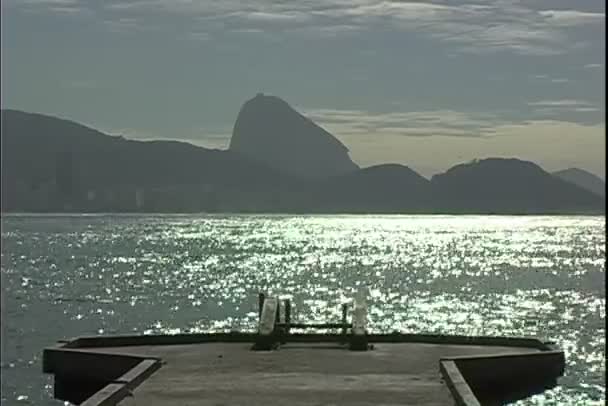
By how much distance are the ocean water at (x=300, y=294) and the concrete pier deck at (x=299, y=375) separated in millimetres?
10767

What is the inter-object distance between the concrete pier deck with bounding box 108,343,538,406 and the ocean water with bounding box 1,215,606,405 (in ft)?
35.3

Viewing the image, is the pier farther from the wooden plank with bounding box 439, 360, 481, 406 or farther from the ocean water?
the ocean water

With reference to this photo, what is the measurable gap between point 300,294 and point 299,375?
65.4m

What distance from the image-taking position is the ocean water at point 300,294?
53.2 metres

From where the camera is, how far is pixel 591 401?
35875 millimetres

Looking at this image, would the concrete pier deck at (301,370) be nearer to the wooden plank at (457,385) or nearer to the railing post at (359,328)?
the wooden plank at (457,385)

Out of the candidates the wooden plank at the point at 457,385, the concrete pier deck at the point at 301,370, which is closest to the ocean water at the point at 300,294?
the concrete pier deck at the point at 301,370

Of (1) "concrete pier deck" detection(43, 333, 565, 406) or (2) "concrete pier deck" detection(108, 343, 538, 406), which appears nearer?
(2) "concrete pier deck" detection(108, 343, 538, 406)

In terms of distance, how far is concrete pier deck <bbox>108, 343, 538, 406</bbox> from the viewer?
18984 millimetres

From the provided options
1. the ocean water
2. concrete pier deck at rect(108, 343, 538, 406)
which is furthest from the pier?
the ocean water

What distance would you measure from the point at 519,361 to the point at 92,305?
2252 inches

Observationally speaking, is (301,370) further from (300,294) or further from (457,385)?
(300,294)

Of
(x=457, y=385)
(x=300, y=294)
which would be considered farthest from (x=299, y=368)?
(x=300, y=294)

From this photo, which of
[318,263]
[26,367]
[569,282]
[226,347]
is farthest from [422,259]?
[226,347]
